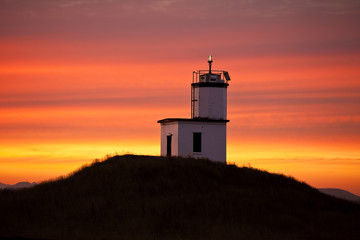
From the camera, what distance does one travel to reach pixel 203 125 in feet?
129

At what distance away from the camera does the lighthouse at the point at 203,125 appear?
38906mm

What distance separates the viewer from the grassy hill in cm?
2636

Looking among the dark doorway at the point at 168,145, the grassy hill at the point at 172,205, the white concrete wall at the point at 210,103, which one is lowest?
the grassy hill at the point at 172,205

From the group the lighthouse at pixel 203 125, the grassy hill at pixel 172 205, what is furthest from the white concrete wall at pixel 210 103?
the grassy hill at pixel 172 205

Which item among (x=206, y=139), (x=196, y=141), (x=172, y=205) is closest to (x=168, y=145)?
(x=196, y=141)

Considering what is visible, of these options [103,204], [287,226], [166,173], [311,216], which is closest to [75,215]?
[103,204]

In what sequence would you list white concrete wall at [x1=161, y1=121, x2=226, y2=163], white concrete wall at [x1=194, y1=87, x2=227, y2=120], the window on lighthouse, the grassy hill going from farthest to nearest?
white concrete wall at [x1=194, y1=87, x2=227, y2=120] → the window on lighthouse → white concrete wall at [x1=161, y1=121, x2=226, y2=163] → the grassy hill

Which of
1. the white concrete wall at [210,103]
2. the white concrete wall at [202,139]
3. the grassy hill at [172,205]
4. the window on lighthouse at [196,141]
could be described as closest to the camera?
the grassy hill at [172,205]

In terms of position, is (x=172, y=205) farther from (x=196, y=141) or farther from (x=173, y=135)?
(x=173, y=135)

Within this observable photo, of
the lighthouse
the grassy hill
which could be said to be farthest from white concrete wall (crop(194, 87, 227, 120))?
the grassy hill

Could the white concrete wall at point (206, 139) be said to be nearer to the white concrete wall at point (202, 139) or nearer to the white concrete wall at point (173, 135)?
the white concrete wall at point (202, 139)

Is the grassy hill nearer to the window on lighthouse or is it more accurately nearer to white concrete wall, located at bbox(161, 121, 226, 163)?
white concrete wall, located at bbox(161, 121, 226, 163)

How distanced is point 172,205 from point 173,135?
1082cm

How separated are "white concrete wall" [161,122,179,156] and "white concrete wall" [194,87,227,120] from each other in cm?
242
